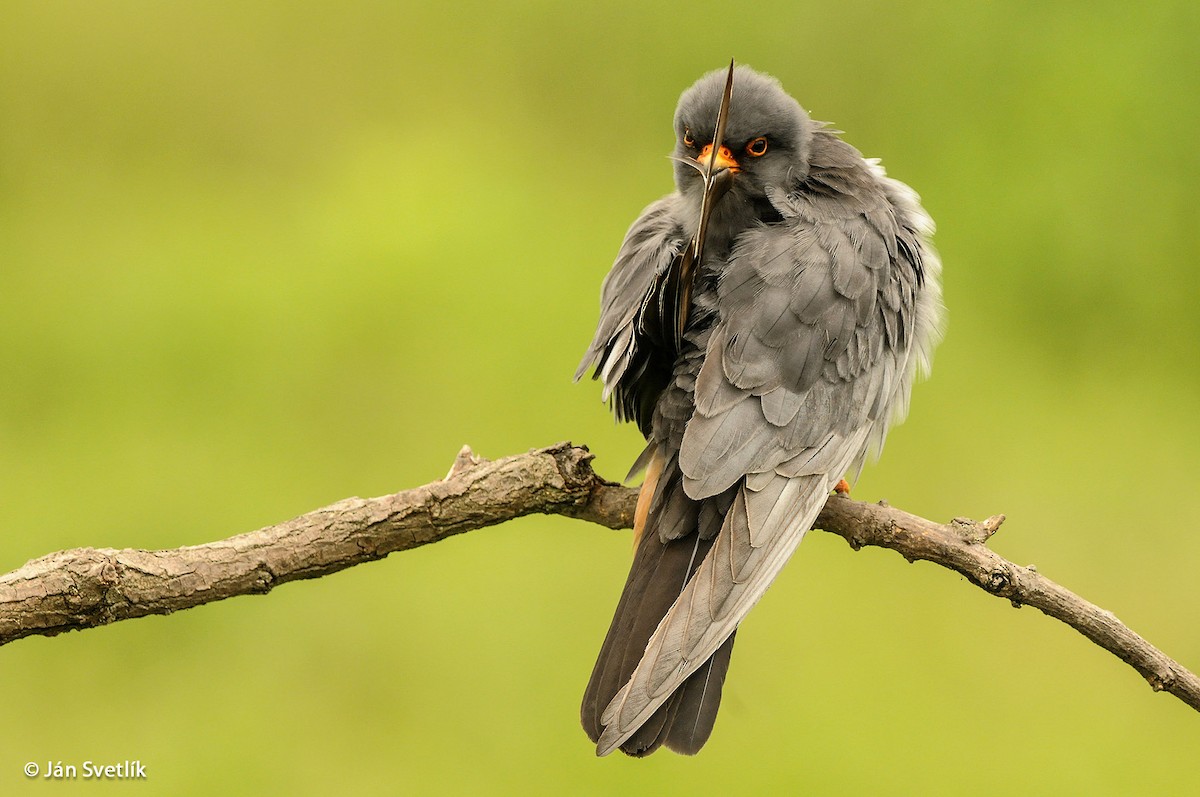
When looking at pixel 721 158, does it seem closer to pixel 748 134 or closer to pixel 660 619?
pixel 748 134

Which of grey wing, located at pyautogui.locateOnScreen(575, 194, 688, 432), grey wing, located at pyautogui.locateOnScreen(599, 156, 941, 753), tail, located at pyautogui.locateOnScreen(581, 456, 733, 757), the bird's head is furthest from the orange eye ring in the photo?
tail, located at pyautogui.locateOnScreen(581, 456, 733, 757)

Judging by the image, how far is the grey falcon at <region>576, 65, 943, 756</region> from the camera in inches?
72.7

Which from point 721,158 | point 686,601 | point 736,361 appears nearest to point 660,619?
point 686,601

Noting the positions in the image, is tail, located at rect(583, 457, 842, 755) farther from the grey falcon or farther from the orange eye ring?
the orange eye ring

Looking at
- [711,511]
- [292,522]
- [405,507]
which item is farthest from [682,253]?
Result: [292,522]

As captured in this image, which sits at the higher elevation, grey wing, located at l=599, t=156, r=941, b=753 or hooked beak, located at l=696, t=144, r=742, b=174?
hooked beak, located at l=696, t=144, r=742, b=174

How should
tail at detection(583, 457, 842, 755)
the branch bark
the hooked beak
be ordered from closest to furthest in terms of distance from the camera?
tail at detection(583, 457, 842, 755)
the branch bark
the hooked beak

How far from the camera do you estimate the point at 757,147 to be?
2.17 meters

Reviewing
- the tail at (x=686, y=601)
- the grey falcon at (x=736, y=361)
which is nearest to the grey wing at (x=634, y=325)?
the grey falcon at (x=736, y=361)

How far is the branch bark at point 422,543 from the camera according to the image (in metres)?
1.91

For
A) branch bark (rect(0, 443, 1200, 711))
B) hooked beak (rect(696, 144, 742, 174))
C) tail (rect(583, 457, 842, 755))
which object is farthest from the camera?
hooked beak (rect(696, 144, 742, 174))

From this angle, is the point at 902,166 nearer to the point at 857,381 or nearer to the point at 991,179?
the point at 991,179

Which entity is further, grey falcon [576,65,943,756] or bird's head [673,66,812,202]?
bird's head [673,66,812,202]
